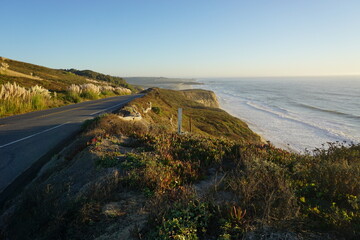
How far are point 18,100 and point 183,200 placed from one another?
16.8 metres

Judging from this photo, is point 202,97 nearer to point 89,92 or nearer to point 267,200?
point 89,92

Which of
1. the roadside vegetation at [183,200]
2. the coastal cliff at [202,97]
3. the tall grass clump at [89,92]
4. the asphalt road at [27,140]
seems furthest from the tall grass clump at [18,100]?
the coastal cliff at [202,97]

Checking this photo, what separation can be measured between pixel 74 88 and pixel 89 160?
71.1 feet

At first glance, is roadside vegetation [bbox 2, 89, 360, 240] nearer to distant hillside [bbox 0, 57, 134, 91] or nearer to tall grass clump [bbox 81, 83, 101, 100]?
tall grass clump [bbox 81, 83, 101, 100]

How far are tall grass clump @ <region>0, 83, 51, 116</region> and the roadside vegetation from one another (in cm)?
1164

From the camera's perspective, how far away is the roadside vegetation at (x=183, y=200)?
288cm

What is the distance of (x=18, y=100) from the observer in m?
15.3

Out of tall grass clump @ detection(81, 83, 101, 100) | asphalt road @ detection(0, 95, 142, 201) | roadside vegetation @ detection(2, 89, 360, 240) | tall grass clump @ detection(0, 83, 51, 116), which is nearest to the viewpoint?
roadside vegetation @ detection(2, 89, 360, 240)

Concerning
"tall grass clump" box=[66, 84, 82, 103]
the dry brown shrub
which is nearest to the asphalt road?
the dry brown shrub

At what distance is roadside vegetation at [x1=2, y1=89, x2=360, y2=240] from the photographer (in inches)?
113

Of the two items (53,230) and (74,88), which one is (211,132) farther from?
(53,230)

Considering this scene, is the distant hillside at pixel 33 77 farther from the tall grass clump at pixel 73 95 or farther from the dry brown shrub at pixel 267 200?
the dry brown shrub at pixel 267 200

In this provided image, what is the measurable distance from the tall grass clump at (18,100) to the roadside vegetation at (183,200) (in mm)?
11644

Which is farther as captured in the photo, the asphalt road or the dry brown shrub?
the asphalt road
